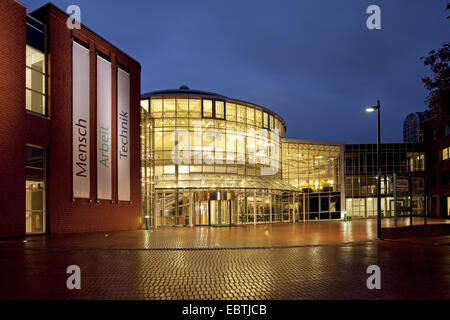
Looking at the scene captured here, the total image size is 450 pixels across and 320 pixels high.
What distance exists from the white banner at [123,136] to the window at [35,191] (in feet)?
20.2

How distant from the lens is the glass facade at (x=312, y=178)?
152 ft

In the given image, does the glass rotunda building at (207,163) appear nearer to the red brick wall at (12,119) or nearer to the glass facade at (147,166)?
the glass facade at (147,166)

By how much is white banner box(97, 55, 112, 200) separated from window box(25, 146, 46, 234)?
396 centimetres

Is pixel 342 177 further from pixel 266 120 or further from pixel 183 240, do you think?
pixel 183 240

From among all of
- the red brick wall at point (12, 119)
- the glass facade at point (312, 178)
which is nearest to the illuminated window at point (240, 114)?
the glass facade at point (312, 178)

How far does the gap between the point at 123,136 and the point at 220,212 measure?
35.5ft

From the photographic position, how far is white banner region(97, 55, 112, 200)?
2398cm

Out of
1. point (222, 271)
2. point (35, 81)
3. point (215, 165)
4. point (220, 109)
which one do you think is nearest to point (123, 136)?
point (35, 81)

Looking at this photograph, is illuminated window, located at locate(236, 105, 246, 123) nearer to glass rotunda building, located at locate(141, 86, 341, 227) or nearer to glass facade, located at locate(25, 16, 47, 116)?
glass rotunda building, located at locate(141, 86, 341, 227)

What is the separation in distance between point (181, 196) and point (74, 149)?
1340 centimetres

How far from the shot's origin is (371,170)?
53781 millimetres

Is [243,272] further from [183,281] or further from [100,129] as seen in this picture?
[100,129]

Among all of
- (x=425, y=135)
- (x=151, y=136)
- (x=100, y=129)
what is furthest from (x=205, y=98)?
(x=425, y=135)

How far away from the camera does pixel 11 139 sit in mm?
17922
